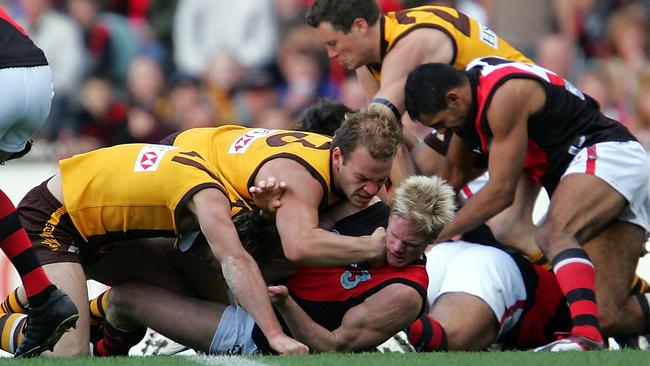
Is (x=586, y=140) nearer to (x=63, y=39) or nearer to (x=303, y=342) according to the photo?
(x=303, y=342)

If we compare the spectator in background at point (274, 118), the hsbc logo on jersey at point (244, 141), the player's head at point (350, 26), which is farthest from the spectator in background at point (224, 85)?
the hsbc logo on jersey at point (244, 141)

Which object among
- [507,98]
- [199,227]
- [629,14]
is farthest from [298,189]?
[629,14]

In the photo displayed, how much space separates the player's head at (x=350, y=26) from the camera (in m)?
7.21

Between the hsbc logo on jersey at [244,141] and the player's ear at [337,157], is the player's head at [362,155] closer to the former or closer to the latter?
the player's ear at [337,157]

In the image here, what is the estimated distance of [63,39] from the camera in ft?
34.9

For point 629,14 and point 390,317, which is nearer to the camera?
point 390,317

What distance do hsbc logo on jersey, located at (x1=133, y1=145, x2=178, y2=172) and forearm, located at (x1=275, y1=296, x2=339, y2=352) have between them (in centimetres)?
77

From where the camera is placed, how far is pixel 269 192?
5840 millimetres

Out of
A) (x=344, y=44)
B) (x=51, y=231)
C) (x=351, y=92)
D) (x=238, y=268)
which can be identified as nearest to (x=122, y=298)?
(x=51, y=231)

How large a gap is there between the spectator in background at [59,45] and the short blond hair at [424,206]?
529cm

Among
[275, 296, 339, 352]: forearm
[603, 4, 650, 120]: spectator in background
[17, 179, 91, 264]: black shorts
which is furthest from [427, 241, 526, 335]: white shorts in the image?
[603, 4, 650, 120]: spectator in background

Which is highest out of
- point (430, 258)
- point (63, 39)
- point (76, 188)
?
point (76, 188)

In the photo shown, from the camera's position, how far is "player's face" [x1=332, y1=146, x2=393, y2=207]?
5.86 meters

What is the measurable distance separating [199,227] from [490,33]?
2.37 meters
